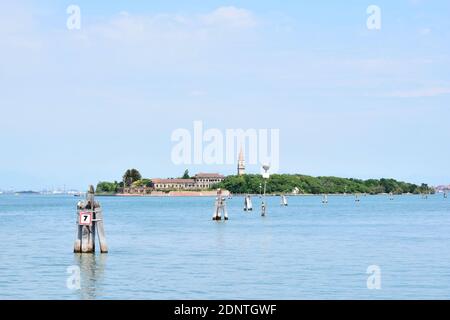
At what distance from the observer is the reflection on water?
3039 cm

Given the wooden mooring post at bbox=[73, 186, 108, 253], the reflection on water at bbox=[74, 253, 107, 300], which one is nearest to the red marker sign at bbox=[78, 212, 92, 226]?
the wooden mooring post at bbox=[73, 186, 108, 253]

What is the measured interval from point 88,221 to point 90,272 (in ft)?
11.8

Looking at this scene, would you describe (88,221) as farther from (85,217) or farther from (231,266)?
(231,266)

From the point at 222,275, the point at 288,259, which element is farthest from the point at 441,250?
the point at 222,275

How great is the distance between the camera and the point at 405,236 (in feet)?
199

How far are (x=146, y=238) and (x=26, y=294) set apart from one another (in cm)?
2940

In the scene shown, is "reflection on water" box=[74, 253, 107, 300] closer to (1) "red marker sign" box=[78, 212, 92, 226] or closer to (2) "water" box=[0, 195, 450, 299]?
(2) "water" box=[0, 195, 450, 299]

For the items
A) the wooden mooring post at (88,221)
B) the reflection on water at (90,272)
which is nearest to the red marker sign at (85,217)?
the wooden mooring post at (88,221)

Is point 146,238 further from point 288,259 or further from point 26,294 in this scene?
point 26,294

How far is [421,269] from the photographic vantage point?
37.3m

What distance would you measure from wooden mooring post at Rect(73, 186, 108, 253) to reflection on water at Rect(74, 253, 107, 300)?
47 centimetres

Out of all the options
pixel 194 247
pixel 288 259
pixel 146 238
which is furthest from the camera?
pixel 146 238
